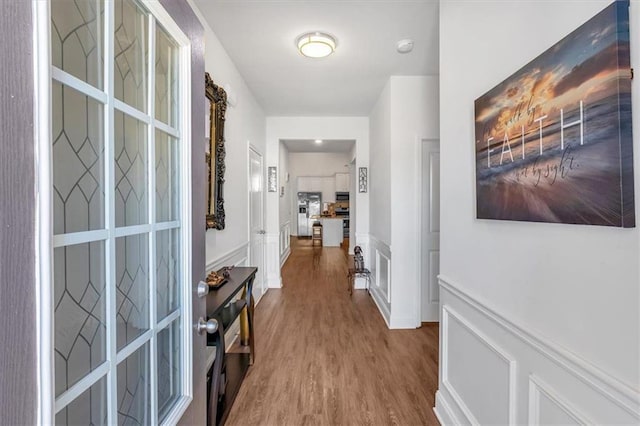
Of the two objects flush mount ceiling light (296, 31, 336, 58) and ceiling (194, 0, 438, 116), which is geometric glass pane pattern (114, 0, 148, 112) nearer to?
ceiling (194, 0, 438, 116)

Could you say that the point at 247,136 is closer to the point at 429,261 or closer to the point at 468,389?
the point at 429,261

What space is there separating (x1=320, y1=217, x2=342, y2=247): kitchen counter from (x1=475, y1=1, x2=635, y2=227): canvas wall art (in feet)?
25.1

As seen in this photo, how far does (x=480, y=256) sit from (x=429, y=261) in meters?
1.95

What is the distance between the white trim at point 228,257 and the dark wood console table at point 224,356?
0.14 metres

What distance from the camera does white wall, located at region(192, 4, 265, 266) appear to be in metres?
2.40

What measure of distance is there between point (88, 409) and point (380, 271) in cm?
342

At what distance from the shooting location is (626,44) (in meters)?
0.74

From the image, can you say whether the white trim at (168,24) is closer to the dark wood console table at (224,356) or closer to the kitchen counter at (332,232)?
the dark wood console table at (224,356)

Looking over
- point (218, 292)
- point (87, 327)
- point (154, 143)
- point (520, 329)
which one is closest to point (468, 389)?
point (520, 329)

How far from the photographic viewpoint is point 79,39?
0.64 m

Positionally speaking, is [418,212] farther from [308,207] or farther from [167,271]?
[308,207]

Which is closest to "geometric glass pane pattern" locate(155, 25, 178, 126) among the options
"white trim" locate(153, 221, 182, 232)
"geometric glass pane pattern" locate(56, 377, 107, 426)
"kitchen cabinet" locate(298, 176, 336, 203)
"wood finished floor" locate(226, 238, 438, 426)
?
"white trim" locate(153, 221, 182, 232)

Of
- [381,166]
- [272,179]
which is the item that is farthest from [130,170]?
[272,179]

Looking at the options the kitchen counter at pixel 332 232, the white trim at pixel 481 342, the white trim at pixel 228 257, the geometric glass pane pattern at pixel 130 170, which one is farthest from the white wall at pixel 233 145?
the kitchen counter at pixel 332 232
